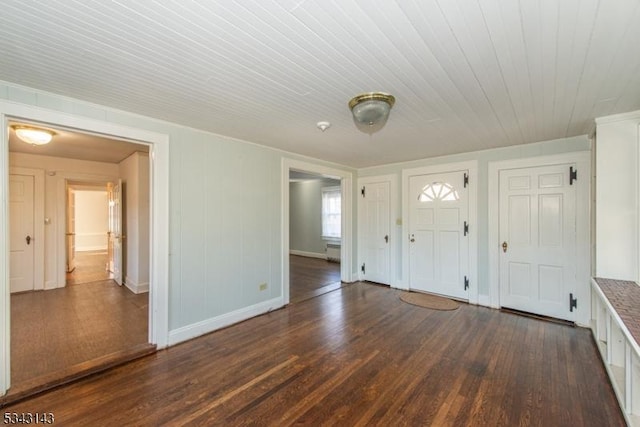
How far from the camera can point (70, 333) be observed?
10.1 ft

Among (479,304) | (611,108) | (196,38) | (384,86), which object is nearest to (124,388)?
(196,38)

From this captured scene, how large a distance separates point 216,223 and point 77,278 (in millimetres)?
4759

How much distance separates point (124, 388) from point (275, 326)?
1556 mm

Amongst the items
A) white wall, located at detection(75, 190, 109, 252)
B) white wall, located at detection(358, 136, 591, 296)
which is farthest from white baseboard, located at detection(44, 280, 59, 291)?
white wall, located at detection(358, 136, 591, 296)

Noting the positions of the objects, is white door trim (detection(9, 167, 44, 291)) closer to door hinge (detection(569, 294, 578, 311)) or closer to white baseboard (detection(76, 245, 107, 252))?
white baseboard (detection(76, 245, 107, 252))

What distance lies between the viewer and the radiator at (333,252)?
7.98m

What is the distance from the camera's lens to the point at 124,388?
215 centimetres

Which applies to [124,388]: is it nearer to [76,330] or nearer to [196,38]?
[76,330]

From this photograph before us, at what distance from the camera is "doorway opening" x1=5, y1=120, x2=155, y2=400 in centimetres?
256

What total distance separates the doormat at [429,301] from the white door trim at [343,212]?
4.26 feet

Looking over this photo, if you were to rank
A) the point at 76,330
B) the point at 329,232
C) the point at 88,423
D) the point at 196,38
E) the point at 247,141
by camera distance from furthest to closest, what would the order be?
the point at 329,232 < the point at 247,141 < the point at 76,330 < the point at 88,423 < the point at 196,38

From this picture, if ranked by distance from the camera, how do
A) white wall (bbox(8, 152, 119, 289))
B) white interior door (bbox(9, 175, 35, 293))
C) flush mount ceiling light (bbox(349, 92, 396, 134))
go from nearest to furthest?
flush mount ceiling light (bbox(349, 92, 396, 134)) < white interior door (bbox(9, 175, 35, 293)) < white wall (bbox(8, 152, 119, 289))

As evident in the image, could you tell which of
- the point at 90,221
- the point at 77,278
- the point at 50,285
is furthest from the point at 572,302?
the point at 90,221

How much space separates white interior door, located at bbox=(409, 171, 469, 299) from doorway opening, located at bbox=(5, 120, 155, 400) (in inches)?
157
